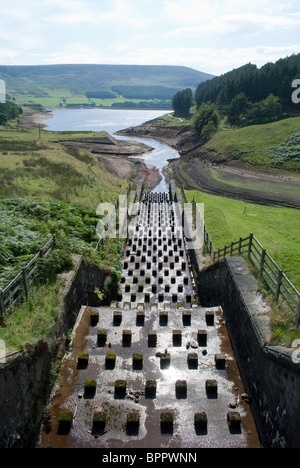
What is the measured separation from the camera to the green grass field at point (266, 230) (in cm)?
1368

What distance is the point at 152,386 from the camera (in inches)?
279

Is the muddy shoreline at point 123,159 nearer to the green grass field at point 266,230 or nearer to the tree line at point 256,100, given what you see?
the tree line at point 256,100

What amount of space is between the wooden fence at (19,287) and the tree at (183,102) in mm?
148354

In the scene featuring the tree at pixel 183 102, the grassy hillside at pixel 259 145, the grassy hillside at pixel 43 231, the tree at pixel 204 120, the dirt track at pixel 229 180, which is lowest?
the dirt track at pixel 229 180

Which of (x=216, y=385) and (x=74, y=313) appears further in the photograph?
→ (x=74, y=313)

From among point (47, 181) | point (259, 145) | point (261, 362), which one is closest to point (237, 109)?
point (259, 145)

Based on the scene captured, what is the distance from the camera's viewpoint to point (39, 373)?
22.8 feet

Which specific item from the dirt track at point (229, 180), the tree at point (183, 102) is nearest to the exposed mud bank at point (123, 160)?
the dirt track at point (229, 180)

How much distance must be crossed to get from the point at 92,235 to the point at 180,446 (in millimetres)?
11246

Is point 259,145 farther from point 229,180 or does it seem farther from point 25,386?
point 25,386

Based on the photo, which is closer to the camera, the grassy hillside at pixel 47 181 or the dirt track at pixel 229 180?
the grassy hillside at pixel 47 181

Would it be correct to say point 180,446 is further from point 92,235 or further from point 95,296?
point 92,235

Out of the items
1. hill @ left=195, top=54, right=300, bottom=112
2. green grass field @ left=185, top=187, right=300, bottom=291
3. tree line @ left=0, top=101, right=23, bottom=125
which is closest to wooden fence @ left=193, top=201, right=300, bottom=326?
green grass field @ left=185, top=187, right=300, bottom=291
